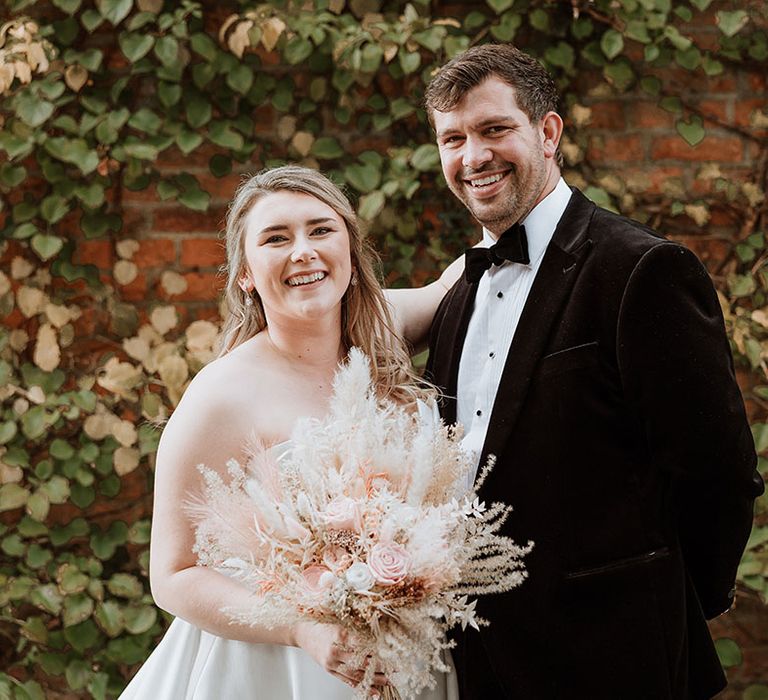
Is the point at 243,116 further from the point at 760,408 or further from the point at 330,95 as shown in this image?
the point at 760,408

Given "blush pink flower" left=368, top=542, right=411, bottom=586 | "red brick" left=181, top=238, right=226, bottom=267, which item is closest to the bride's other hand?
"blush pink flower" left=368, top=542, right=411, bottom=586

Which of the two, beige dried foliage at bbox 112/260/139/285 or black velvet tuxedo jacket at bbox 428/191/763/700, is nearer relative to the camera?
black velvet tuxedo jacket at bbox 428/191/763/700

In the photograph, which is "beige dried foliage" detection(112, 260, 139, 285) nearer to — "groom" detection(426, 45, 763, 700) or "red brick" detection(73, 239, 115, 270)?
"red brick" detection(73, 239, 115, 270)

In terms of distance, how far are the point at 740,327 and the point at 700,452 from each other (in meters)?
1.40

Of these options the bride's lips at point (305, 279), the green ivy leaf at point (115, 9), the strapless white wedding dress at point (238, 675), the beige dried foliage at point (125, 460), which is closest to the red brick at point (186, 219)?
the green ivy leaf at point (115, 9)

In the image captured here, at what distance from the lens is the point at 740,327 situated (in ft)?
10.2

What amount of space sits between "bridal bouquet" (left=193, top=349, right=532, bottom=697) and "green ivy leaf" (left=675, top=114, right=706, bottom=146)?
1.89 metres

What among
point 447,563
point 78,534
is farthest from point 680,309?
point 78,534

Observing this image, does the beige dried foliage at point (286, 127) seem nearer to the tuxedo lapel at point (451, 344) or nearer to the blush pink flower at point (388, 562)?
the tuxedo lapel at point (451, 344)

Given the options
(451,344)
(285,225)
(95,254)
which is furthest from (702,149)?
(95,254)

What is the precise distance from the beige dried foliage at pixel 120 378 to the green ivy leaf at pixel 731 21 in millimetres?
2089

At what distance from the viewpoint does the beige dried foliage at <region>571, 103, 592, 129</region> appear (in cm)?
313

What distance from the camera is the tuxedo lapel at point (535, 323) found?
6.33 feet

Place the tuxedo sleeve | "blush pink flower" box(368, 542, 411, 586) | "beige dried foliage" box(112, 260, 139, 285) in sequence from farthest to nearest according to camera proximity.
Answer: "beige dried foliage" box(112, 260, 139, 285) → the tuxedo sleeve → "blush pink flower" box(368, 542, 411, 586)
